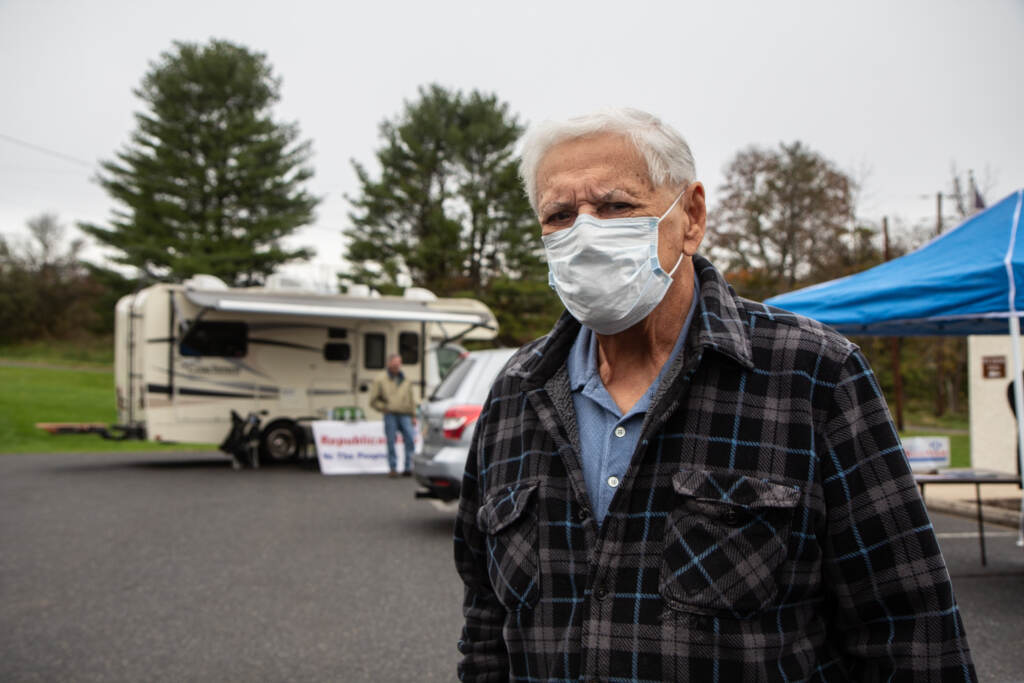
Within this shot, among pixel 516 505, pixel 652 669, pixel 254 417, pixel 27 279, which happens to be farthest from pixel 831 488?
pixel 27 279

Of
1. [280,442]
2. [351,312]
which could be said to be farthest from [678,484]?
[280,442]

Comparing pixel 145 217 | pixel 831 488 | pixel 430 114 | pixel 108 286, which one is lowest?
pixel 831 488

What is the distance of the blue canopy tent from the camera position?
19.5ft

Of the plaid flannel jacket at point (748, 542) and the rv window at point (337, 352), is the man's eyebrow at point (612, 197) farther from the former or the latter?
the rv window at point (337, 352)

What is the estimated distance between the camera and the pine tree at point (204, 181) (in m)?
34.9

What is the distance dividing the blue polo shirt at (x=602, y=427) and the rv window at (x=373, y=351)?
14.4 m

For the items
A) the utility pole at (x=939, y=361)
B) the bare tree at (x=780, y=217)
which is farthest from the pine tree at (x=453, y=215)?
the utility pole at (x=939, y=361)

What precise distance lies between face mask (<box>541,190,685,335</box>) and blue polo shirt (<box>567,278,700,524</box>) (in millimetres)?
104

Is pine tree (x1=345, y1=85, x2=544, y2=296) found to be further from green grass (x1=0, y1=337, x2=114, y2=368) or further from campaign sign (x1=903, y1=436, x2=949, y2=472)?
campaign sign (x1=903, y1=436, x2=949, y2=472)

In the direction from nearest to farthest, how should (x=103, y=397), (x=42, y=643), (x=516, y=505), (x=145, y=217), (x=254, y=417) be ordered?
(x=516, y=505) < (x=42, y=643) < (x=254, y=417) < (x=103, y=397) < (x=145, y=217)

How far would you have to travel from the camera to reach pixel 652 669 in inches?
55.6

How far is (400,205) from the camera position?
1395 inches

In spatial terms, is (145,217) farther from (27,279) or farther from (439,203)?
(27,279)

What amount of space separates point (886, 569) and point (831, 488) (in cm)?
17
